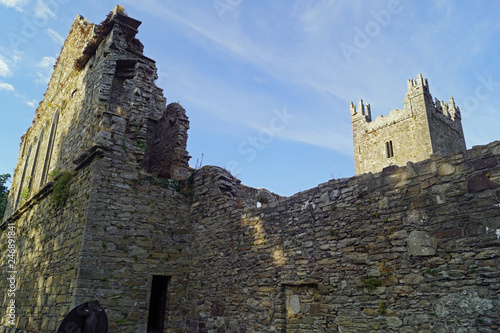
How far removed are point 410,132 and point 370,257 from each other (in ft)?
122

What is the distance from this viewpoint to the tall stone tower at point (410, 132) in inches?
1524

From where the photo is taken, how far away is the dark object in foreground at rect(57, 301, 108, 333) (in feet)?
19.1

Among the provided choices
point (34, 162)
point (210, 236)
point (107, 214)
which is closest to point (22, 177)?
point (34, 162)

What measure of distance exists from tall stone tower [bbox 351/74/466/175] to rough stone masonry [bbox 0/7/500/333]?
3087cm

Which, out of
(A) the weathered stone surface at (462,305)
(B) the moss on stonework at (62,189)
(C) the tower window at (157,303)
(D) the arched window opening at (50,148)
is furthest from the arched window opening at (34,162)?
(A) the weathered stone surface at (462,305)

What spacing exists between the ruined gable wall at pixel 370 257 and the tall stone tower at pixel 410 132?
111 feet

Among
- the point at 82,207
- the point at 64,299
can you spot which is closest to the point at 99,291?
the point at 64,299

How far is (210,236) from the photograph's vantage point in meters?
9.57

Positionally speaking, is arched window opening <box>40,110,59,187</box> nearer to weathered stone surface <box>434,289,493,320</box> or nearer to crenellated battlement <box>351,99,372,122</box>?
weathered stone surface <box>434,289,493,320</box>

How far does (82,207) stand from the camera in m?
8.82

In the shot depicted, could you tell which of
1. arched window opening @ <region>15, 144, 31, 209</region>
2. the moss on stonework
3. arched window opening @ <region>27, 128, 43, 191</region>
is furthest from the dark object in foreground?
arched window opening @ <region>15, 144, 31, 209</region>

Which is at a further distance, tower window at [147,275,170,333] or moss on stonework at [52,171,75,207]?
moss on stonework at [52,171,75,207]

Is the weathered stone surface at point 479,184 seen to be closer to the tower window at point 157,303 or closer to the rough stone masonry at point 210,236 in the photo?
the rough stone masonry at point 210,236

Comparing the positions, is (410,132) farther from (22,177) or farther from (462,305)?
(462,305)
